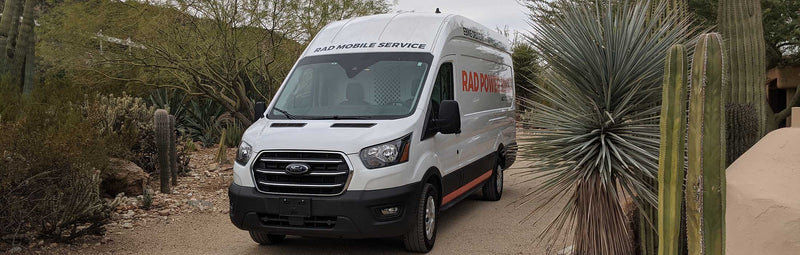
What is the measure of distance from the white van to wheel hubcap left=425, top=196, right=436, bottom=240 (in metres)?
0.01

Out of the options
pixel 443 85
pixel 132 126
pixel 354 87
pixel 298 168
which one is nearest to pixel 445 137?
pixel 443 85

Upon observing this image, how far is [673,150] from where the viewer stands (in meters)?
3.17

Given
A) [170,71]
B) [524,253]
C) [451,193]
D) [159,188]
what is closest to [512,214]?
[451,193]

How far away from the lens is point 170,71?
12484 mm

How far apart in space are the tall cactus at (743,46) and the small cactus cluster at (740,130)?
1033mm

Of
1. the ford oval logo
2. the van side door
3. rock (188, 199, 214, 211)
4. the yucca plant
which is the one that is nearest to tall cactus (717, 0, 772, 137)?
the yucca plant

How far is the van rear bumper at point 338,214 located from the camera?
5.72m

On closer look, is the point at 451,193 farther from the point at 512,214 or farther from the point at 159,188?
the point at 159,188

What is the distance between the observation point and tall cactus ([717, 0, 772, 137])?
20.2 feet

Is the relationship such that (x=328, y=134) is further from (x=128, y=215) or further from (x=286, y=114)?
(x=128, y=215)

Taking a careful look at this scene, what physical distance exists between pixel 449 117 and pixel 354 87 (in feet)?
3.69

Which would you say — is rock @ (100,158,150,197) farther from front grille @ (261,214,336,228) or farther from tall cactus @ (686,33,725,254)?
tall cactus @ (686,33,725,254)

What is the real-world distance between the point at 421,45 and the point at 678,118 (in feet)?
13.8

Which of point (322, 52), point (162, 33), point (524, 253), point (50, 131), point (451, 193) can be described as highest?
point (162, 33)
